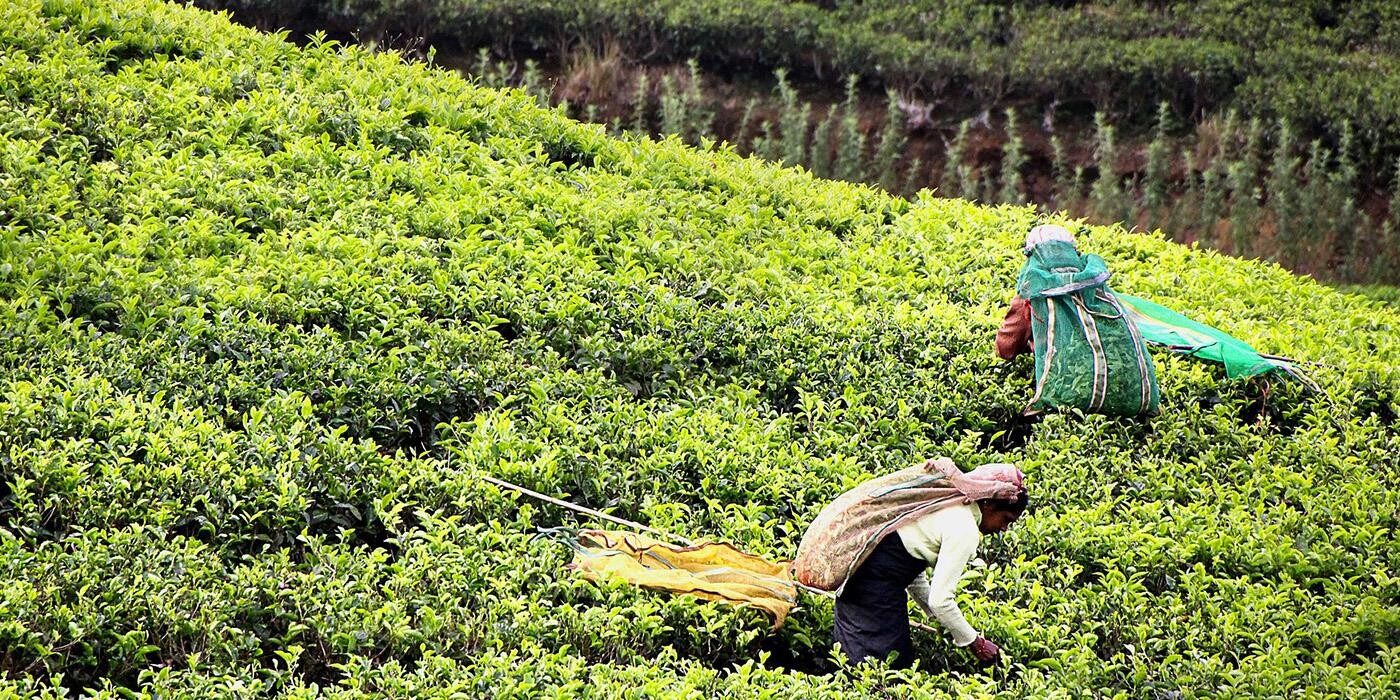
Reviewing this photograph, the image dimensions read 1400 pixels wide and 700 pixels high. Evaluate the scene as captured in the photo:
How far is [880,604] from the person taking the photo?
428cm

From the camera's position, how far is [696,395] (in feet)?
19.4

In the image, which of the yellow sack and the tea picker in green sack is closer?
the yellow sack

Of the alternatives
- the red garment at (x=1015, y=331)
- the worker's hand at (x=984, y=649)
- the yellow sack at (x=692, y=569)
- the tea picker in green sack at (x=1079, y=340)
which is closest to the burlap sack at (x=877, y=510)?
the yellow sack at (x=692, y=569)

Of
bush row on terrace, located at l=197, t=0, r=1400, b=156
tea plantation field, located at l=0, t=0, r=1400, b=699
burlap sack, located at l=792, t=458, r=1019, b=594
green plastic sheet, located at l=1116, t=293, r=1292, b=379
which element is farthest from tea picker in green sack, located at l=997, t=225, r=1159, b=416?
bush row on terrace, located at l=197, t=0, r=1400, b=156

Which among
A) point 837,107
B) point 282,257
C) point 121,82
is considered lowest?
point 837,107

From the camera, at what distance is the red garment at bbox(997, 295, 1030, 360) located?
6.19m

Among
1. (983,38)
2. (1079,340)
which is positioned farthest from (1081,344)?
(983,38)

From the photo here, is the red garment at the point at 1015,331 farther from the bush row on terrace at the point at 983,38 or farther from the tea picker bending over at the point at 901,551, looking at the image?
the bush row on terrace at the point at 983,38

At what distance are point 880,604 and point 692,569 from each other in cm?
62

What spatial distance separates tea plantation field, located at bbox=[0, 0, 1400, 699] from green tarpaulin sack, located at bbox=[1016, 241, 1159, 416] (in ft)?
0.48

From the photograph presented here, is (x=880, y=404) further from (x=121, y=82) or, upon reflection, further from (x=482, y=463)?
(x=121, y=82)

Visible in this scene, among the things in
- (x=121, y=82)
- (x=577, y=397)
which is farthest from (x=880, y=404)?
(x=121, y=82)

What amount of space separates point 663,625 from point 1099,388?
2.52 metres

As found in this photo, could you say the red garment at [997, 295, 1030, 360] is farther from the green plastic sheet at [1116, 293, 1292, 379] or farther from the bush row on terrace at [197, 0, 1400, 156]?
the bush row on terrace at [197, 0, 1400, 156]
